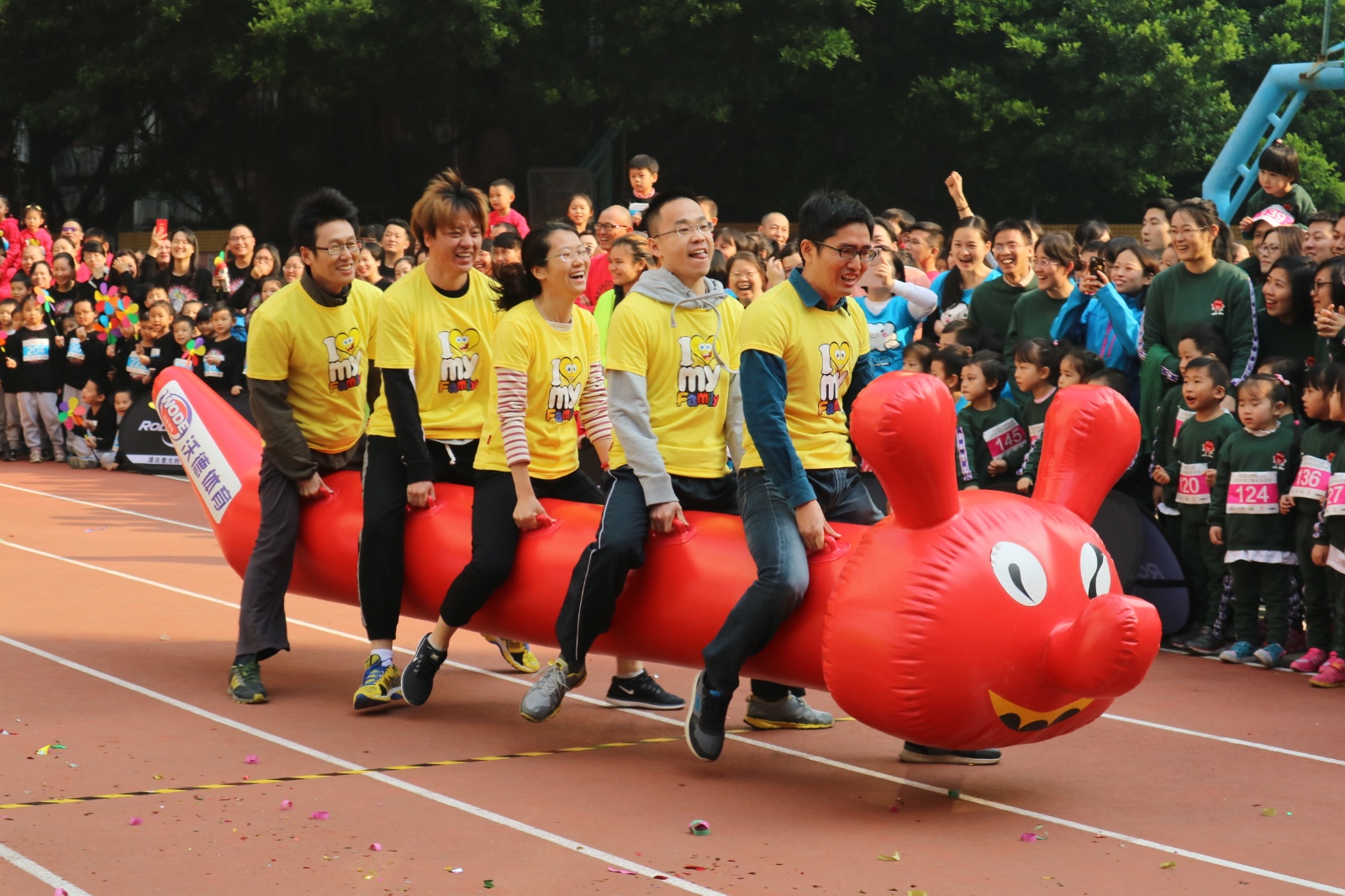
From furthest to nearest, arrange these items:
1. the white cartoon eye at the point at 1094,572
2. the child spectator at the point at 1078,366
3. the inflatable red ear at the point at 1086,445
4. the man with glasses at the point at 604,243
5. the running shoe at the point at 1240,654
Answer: the man with glasses at the point at 604,243 → the child spectator at the point at 1078,366 → the running shoe at the point at 1240,654 → the inflatable red ear at the point at 1086,445 → the white cartoon eye at the point at 1094,572

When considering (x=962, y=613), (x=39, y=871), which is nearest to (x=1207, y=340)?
(x=962, y=613)

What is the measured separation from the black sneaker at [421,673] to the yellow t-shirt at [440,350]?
0.88 m

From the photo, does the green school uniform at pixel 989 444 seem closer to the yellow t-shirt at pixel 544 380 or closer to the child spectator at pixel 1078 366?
the child spectator at pixel 1078 366

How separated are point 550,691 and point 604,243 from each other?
16.9 feet

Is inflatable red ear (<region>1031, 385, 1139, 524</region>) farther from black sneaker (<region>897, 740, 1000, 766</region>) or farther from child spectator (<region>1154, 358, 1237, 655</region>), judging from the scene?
child spectator (<region>1154, 358, 1237, 655</region>)

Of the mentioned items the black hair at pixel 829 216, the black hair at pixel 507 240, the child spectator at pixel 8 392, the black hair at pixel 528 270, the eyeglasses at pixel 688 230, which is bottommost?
the child spectator at pixel 8 392

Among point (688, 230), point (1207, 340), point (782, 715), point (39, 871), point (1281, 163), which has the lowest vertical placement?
point (39, 871)

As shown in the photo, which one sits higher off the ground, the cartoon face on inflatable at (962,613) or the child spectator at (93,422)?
the cartoon face on inflatable at (962,613)

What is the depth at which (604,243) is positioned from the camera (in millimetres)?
10500

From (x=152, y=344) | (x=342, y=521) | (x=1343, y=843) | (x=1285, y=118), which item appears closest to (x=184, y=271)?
(x=152, y=344)

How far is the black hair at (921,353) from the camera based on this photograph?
889cm

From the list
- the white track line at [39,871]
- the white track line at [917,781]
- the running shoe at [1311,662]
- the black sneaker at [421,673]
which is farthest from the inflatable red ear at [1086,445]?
Result: the white track line at [39,871]

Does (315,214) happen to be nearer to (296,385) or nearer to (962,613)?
(296,385)

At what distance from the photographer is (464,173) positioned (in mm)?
24594
